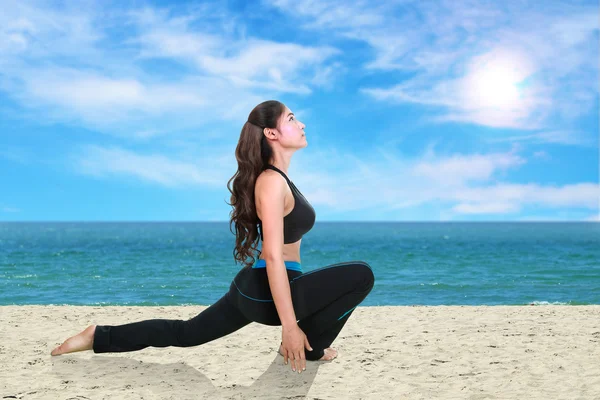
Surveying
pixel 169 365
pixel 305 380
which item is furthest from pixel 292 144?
pixel 169 365

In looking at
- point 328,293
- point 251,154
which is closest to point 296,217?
point 251,154

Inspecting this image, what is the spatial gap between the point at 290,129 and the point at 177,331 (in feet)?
6.71

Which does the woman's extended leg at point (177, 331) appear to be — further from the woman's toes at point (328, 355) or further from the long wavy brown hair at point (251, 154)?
the woman's toes at point (328, 355)

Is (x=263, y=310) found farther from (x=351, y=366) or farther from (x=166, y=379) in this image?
(x=351, y=366)

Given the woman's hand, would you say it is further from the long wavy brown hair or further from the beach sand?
the long wavy brown hair

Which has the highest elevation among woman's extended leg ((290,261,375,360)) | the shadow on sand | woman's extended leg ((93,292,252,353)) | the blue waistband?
the blue waistband

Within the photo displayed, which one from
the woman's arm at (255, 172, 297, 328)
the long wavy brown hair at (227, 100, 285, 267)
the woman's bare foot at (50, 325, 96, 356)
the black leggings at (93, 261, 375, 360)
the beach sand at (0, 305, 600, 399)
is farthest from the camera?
the woman's bare foot at (50, 325, 96, 356)

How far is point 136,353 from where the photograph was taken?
19.7 ft

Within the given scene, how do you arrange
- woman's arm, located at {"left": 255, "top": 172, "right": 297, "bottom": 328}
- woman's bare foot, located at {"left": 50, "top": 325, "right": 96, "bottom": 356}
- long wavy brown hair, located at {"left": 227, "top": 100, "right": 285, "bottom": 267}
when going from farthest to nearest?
woman's bare foot, located at {"left": 50, "top": 325, "right": 96, "bottom": 356} < long wavy brown hair, located at {"left": 227, "top": 100, "right": 285, "bottom": 267} < woman's arm, located at {"left": 255, "top": 172, "right": 297, "bottom": 328}

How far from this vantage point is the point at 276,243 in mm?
3867

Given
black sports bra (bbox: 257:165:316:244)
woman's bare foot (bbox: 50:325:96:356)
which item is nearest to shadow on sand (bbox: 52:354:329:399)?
woman's bare foot (bbox: 50:325:96:356)

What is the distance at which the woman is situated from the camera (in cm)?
392

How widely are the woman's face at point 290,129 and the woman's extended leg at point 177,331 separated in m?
1.42

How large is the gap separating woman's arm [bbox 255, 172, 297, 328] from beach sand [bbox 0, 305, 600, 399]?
1069mm
